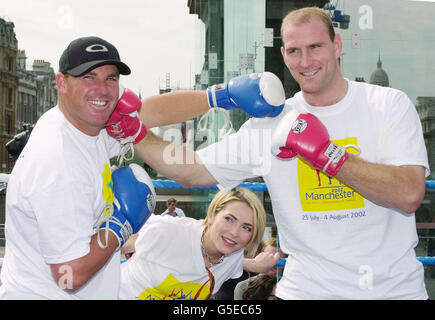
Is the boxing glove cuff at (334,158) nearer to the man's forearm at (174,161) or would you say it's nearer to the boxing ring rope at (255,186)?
the man's forearm at (174,161)

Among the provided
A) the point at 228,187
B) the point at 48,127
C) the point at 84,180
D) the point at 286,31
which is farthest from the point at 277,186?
the point at 48,127

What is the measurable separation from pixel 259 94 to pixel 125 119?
0.49 metres

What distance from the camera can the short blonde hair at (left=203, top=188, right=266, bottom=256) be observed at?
1982 mm

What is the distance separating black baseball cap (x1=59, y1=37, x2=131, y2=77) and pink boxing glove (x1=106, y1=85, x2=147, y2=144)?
220mm

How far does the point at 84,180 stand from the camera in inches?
51.8

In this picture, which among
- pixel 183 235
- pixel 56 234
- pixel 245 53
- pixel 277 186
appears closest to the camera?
pixel 56 234

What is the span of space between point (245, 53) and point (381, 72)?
1.22 meters

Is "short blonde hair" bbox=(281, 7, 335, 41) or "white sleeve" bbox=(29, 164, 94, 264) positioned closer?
"white sleeve" bbox=(29, 164, 94, 264)

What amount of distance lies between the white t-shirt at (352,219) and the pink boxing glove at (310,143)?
13 cm

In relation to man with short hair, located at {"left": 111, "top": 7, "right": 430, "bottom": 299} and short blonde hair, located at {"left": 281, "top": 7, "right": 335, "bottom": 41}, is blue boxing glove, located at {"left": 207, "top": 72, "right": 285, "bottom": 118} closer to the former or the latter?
man with short hair, located at {"left": 111, "top": 7, "right": 430, "bottom": 299}

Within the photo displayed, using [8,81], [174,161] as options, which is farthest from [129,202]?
[8,81]

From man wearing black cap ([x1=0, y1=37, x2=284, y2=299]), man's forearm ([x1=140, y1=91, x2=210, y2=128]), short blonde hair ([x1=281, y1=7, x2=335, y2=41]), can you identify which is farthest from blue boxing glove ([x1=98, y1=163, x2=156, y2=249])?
short blonde hair ([x1=281, y1=7, x2=335, y2=41])

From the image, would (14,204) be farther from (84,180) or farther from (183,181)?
(183,181)

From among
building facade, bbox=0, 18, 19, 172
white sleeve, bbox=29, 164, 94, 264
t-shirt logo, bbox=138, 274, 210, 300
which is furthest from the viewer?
building facade, bbox=0, 18, 19, 172
